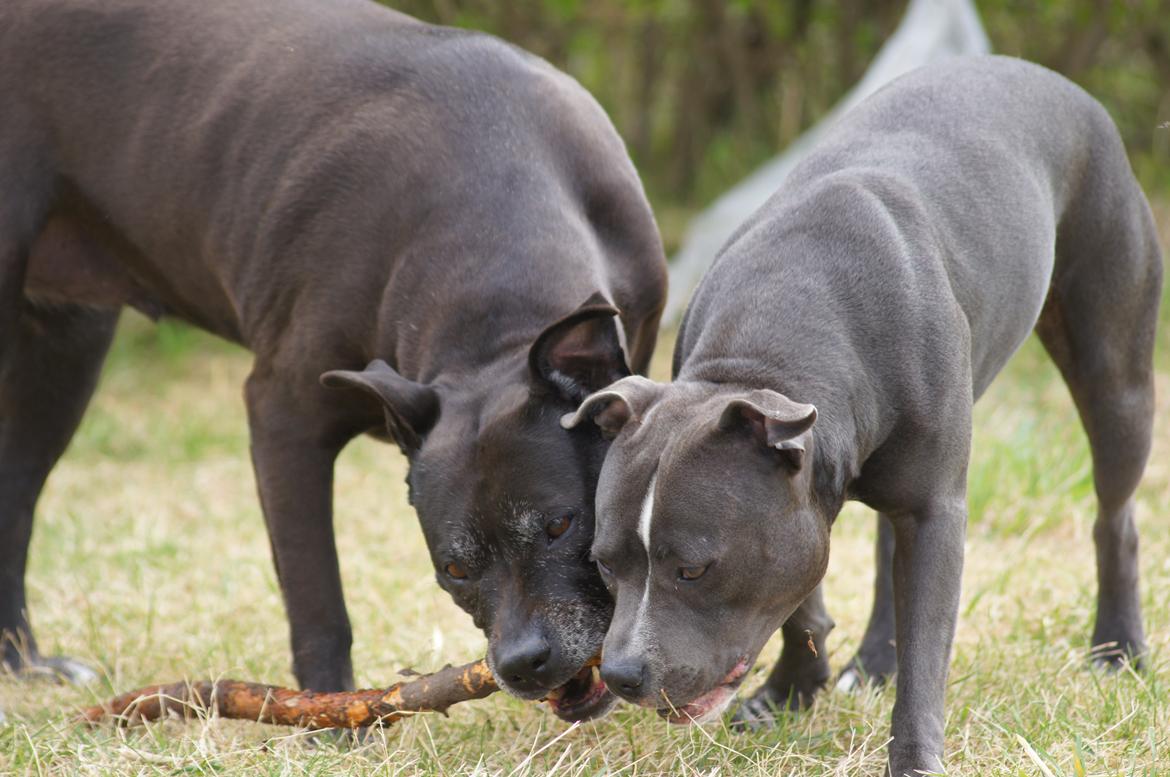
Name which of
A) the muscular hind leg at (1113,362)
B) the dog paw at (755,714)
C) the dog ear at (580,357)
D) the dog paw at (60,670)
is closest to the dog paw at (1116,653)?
the muscular hind leg at (1113,362)

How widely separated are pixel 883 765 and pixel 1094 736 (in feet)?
1.67

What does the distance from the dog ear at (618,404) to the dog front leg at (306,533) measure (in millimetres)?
979

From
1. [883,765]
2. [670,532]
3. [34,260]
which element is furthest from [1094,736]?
[34,260]

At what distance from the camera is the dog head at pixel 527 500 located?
323cm

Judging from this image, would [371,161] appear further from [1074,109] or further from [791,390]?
[1074,109]

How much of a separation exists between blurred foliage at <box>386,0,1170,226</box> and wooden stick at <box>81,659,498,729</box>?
19.8ft

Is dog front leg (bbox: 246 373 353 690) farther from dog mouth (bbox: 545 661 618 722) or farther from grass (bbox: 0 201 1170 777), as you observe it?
dog mouth (bbox: 545 661 618 722)

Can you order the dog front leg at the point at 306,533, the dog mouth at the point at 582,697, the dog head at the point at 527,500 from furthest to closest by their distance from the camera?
the dog front leg at the point at 306,533 < the dog mouth at the point at 582,697 < the dog head at the point at 527,500

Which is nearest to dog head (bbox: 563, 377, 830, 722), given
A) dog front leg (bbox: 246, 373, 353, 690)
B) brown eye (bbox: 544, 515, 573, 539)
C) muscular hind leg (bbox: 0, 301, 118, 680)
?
brown eye (bbox: 544, 515, 573, 539)

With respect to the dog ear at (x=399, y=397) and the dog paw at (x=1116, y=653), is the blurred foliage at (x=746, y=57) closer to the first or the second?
the dog paw at (x=1116, y=653)

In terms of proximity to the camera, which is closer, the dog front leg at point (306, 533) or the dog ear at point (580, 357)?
the dog ear at point (580, 357)

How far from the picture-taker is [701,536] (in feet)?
9.11

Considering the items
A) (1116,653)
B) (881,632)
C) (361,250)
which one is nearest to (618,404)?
(361,250)

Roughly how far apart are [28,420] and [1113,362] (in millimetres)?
3107
